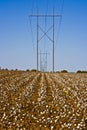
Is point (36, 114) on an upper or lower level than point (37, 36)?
lower

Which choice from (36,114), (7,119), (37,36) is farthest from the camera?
(37,36)

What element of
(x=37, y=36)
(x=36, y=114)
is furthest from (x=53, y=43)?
(x=36, y=114)

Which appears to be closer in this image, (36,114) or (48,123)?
(48,123)

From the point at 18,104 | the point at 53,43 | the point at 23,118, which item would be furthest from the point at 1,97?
the point at 53,43

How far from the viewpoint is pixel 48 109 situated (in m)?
15.1

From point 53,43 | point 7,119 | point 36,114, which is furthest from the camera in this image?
point 53,43

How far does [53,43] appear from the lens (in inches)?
2378

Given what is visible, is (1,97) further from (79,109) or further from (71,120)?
(71,120)

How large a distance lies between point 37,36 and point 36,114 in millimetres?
53109

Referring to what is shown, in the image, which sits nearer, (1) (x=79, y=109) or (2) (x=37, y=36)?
(1) (x=79, y=109)

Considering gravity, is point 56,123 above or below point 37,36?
below

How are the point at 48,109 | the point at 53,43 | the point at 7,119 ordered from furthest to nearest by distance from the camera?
the point at 53,43 < the point at 48,109 < the point at 7,119

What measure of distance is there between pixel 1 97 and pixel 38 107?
3503 mm

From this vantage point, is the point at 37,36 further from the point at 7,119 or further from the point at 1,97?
the point at 7,119
